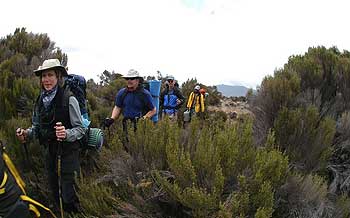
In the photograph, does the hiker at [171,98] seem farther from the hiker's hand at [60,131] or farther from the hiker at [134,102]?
the hiker's hand at [60,131]

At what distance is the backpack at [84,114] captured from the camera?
4191 millimetres

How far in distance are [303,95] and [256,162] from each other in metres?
2.64

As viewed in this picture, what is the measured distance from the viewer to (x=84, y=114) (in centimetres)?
466

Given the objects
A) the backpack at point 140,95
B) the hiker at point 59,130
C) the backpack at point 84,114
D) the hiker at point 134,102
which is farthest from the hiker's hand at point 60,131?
the backpack at point 140,95

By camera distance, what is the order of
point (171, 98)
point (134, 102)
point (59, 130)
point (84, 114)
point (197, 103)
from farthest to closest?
Answer: point (197, 103) → point (171, 98) → point (134, 102) → point (84, 114) → point (59, 130)

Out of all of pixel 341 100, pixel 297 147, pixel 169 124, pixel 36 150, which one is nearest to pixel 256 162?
pixel 169 124

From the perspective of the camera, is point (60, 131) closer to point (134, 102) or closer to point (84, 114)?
point (84, 114)

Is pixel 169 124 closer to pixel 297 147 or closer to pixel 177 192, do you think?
pixel 177 192

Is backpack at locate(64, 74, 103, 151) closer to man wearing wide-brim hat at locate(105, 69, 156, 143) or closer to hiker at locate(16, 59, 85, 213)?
hiker at locate(16, 59, 85, 213)

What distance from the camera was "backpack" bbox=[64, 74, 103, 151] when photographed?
165 inches

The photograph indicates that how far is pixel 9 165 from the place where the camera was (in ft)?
10.7

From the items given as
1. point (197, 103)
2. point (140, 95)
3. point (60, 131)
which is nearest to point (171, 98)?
point (197, 103)

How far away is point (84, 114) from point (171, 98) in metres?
5.27

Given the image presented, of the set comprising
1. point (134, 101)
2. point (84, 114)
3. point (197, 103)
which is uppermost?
point (134, 101)
